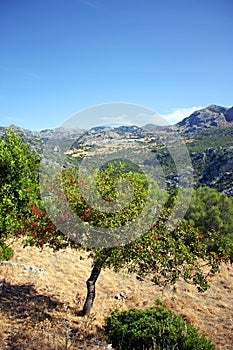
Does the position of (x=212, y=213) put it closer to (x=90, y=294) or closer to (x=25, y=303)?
(x=90, y=294)

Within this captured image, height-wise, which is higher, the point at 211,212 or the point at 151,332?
the point at 211,212

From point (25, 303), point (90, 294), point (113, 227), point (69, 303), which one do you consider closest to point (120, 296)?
point (69, 303)

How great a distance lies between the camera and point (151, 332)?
9.26 metres

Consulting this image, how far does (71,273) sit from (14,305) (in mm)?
6606

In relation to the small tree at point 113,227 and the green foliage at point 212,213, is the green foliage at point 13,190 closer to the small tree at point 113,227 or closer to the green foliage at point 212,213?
the small tree at point 113,227

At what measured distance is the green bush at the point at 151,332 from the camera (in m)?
8.72

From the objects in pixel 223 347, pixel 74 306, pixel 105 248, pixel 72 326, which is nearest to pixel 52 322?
pixel 72 326

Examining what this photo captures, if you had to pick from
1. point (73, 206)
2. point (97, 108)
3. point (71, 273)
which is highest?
point (97, 108)

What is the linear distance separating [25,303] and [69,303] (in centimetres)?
222

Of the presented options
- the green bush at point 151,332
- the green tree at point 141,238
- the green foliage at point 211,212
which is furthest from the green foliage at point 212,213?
the green bush at point 151,332

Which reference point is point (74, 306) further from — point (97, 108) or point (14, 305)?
point (97, 108)

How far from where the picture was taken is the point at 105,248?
10844 mm

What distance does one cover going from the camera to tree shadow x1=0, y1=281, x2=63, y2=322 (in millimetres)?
11727

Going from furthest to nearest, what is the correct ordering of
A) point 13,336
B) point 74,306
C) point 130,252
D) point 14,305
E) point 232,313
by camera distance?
point 232,313
point 74,306
point 14,305
point 130,252
point 13,336
